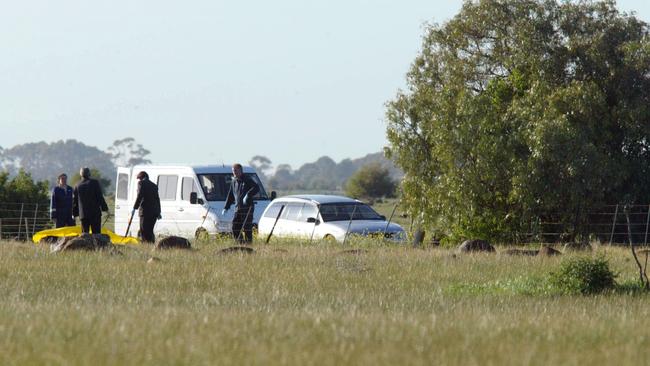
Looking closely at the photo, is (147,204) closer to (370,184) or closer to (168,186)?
(168,186)

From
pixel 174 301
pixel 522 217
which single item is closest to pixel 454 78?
pixel 522 217

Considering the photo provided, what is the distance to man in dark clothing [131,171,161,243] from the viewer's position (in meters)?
27.4

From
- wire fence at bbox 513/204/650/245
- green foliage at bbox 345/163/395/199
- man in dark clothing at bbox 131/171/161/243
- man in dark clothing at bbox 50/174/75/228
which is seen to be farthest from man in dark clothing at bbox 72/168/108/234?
green foliage at bbox 345/163/395/199

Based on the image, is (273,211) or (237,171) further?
(273,211)

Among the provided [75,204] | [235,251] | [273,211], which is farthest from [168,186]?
[235,251]

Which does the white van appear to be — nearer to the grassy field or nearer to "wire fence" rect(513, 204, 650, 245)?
"wire fence" rect(513, 204, 650, 245)

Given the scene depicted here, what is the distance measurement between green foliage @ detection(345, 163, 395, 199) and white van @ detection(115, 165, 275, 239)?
93677 mm

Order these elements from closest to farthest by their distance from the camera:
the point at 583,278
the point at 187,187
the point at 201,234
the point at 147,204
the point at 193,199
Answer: the point at 583,278 < the point at 147,204 < the point at 201,234 < the point at 193,199 < the point at 187,187

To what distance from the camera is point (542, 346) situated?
8938mm

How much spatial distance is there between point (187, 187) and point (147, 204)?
291 inches

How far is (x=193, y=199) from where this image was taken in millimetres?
34250

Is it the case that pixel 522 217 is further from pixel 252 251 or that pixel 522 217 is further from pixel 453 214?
pixel 252 251

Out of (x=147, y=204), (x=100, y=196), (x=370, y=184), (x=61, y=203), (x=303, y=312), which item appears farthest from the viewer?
(x=370, y=184)

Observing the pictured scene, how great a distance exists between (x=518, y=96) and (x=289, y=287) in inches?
878
